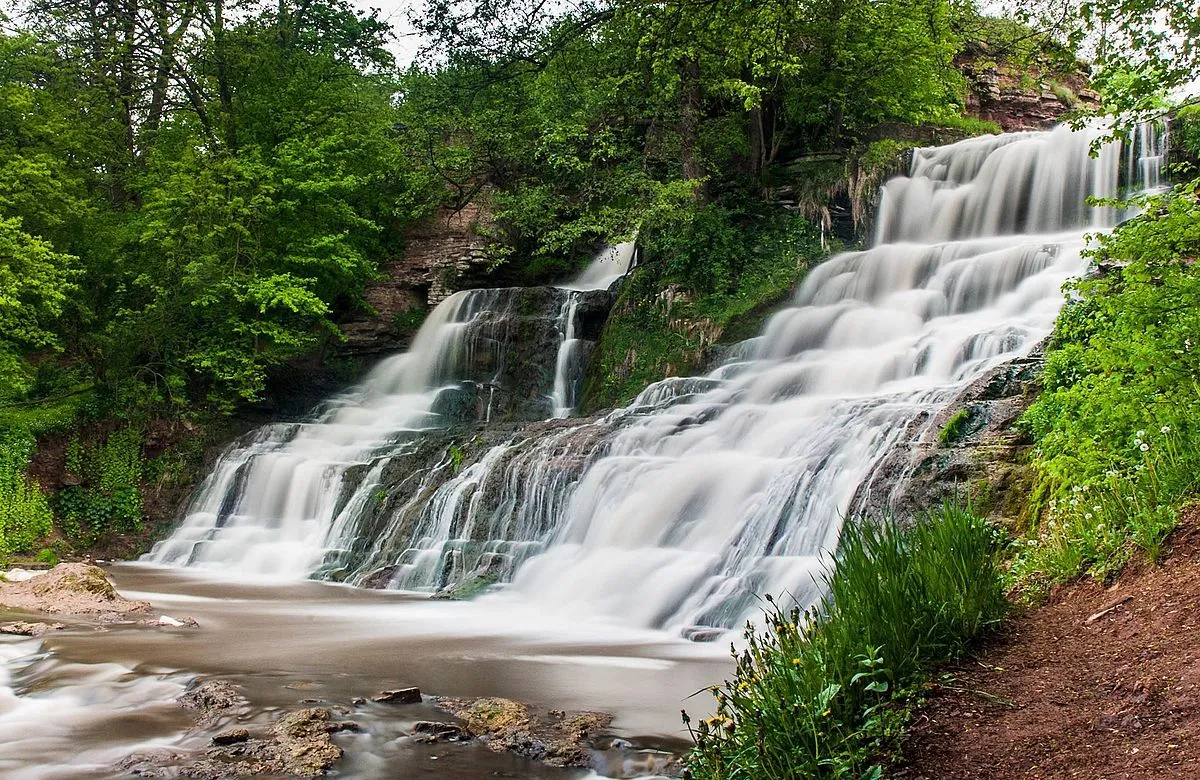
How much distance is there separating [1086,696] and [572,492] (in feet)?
30.9

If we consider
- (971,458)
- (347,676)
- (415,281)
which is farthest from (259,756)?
(415,281)

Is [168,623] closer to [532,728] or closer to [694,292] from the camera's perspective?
[532,728]

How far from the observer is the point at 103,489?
18703 millimetres

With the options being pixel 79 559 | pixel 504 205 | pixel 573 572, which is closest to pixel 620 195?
pixel 504 205

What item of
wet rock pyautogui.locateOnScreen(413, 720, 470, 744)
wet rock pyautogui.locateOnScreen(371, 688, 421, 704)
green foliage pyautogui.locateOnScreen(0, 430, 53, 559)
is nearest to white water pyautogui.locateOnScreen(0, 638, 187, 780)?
wet rock pyautogui.locateOnScreen(371, 688, 421, 704)

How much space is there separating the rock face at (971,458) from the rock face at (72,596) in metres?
6.98

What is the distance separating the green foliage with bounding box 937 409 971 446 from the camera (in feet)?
29.3

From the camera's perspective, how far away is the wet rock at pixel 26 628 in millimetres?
7875

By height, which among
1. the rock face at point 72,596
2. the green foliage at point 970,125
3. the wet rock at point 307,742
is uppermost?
the green foliage at point 970,125

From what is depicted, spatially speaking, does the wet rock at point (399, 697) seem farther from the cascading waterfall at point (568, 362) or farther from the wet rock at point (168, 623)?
the cascading waterfall at point (568, 362)

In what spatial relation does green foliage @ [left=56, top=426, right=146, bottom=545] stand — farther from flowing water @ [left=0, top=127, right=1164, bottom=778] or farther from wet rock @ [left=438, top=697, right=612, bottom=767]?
wet rock @ [left=438, top=697, right=612, bottom=767]

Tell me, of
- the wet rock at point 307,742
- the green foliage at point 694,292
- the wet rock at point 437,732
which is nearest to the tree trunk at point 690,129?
the green foliage at point 694,292

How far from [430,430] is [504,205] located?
5292mm

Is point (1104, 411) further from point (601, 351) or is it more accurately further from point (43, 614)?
point (601, 351)
